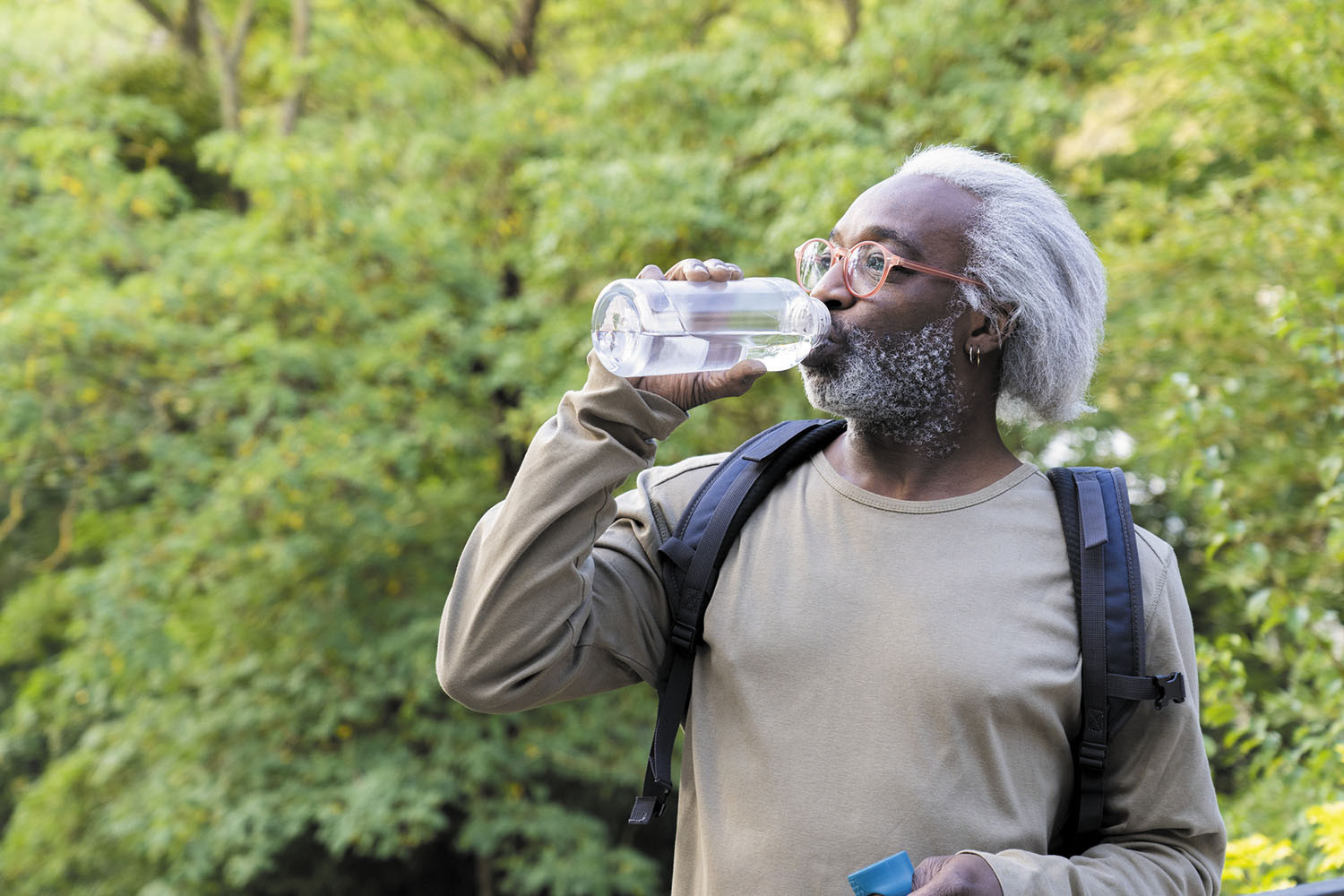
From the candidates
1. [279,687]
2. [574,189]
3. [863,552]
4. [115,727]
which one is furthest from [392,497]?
[863,552]

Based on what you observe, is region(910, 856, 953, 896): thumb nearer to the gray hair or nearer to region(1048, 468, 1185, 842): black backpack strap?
region(1048, 468, 1185, 842): black backpack strap

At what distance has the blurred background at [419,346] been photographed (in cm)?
484

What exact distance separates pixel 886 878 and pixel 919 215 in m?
0.81

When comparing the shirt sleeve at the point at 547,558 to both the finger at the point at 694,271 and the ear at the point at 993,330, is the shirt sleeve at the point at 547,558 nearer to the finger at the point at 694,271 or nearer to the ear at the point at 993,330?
the finger at the point at 694,271

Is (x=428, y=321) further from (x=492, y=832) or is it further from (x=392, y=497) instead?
(x=492, y=832)

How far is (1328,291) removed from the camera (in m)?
2.57

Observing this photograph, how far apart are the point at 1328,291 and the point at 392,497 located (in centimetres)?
432

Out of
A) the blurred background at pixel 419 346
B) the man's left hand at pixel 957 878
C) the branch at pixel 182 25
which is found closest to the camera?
the man's left hand at pixel 957 878

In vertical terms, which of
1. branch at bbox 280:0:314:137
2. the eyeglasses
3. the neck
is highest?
branch at bbox 280:0:314:137

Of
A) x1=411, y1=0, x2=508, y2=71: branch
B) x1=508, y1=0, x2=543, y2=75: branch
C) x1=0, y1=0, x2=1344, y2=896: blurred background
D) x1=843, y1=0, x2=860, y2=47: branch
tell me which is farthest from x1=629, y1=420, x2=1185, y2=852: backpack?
x1=411, y1=0, x2=508, y2=71: branch

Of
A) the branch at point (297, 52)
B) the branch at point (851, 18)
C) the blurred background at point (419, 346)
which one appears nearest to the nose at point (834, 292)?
the blurred background at point (419, 346)

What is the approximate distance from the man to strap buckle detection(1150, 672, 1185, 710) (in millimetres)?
27

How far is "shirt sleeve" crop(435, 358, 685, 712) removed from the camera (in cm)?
125

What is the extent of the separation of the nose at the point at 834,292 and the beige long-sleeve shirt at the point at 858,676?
0.92ft
